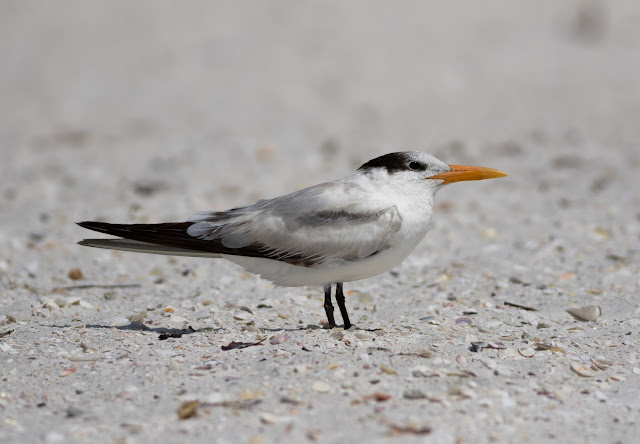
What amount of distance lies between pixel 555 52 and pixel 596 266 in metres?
9.00

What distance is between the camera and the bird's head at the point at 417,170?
4742mm

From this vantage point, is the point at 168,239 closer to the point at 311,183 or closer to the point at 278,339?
the point at 278,339

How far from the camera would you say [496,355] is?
4250 mm

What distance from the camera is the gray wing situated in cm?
453

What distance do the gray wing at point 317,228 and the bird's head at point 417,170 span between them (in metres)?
0.20

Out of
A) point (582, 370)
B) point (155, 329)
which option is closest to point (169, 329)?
point (155, 329)

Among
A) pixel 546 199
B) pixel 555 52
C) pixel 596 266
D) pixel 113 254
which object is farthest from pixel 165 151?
pixel 555 52

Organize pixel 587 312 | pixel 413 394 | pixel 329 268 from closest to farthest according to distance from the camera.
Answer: pixel 413 394, pixel 329 268, pixel 587 312

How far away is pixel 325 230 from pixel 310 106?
28.6ft

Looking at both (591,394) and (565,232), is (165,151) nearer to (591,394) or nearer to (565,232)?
(565,232)

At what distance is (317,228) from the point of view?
4586mm

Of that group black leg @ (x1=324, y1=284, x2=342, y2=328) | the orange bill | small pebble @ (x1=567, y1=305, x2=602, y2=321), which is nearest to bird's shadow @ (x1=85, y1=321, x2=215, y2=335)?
black leg @ (x1=324, y1=284, x2=342, y2=328)

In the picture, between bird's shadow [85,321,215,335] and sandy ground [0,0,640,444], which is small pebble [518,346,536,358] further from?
bird's shadow [85,321,215,335]

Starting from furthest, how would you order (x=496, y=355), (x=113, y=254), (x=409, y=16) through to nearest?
(x=409, y=16) < (x=113, y=254) < (x=496, y=355)
